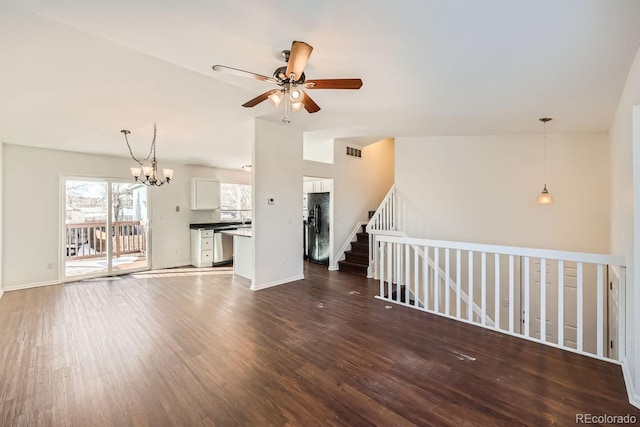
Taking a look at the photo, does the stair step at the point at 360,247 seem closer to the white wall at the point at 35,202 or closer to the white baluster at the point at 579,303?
the white baluster at the point at 579,303

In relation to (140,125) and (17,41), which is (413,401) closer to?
(17,41)

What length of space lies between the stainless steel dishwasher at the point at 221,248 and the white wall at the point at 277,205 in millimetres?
2541

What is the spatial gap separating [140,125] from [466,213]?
5.81 m

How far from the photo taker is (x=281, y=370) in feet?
7.77

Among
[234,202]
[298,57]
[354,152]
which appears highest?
[354,152]

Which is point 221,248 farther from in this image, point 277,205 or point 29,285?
point 29,285

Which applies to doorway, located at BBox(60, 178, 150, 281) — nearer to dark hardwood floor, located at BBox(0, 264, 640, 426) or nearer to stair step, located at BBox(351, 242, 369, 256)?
dark hardwood floor, located at BBox(0, 264, 640, 426)


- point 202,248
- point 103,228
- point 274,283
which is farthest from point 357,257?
point 103,228

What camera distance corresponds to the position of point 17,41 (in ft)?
6.88

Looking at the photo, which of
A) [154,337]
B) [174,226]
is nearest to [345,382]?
[154,337]

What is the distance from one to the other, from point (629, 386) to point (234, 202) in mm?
7887

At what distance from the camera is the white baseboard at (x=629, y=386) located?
1.90 metres

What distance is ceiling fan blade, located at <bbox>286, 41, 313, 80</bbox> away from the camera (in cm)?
195

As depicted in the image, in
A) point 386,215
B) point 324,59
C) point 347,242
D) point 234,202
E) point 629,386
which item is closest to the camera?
point 629,386
